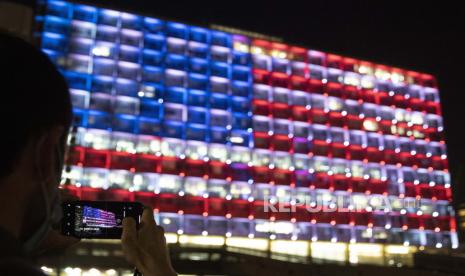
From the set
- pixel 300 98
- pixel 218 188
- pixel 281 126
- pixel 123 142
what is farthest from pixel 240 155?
pixel 123 142

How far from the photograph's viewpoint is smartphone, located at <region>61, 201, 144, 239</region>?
1891 mm

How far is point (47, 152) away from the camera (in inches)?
45.6

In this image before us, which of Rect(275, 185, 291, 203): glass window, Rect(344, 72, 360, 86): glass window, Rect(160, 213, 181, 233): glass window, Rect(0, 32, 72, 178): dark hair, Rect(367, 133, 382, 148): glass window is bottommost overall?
Rect(160, 213, 181, 233): glass window

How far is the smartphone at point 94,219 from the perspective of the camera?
1.89 meters

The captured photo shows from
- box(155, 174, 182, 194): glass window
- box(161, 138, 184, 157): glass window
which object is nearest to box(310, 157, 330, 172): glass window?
box(161, 138, 184, 157): glass window

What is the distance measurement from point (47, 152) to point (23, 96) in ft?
0.52

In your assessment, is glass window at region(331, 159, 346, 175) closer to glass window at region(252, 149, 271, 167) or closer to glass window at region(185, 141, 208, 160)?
glass window at region(252, 149, 271, 167)

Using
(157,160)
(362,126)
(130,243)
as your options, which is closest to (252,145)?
(157,160)

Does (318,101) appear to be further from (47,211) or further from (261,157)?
(47,211)

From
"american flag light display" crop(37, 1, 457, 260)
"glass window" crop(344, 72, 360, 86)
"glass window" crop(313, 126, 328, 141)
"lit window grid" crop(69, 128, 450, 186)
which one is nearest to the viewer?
"lit window grid" crop(69, 128, 450, 186)

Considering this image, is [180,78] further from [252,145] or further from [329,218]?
[329,218]

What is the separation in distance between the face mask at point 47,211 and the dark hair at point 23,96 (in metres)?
0.10

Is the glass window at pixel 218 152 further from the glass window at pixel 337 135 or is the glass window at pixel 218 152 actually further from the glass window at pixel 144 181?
the glass window at pixel 337 135

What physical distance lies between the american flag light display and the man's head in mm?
47209
